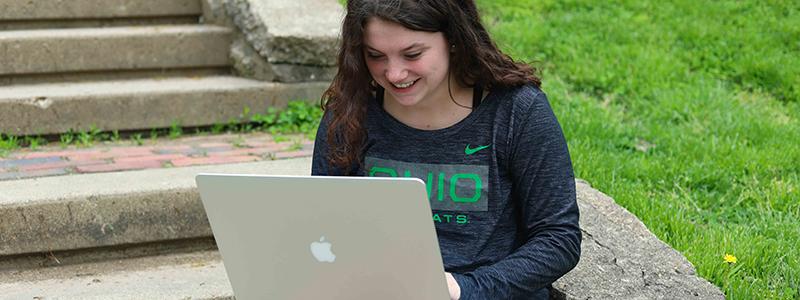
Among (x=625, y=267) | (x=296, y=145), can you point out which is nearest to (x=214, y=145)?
(x=296, y=145)

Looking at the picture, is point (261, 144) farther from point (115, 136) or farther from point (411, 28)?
point (411, 28)

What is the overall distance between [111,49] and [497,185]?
2807mm

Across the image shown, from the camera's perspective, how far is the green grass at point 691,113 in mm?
3215

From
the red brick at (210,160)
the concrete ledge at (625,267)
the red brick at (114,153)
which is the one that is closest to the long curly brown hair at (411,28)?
the concrete ledge at (625,267)

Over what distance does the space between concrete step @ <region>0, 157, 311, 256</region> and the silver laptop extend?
1.20 m

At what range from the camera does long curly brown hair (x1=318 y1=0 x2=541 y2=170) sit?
219 cm

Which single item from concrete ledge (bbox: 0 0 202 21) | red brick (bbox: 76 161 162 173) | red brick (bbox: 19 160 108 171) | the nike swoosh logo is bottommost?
red brick (bbox: 19 160 108 171)

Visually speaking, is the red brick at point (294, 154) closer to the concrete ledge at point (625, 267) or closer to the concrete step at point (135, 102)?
the concrete step at point (135, 102)

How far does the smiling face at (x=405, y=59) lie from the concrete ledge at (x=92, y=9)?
9.96 ft

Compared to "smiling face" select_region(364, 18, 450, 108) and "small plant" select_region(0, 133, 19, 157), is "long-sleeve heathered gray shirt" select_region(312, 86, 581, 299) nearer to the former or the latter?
"smiling face" select_region(364, 18, 450, 108)

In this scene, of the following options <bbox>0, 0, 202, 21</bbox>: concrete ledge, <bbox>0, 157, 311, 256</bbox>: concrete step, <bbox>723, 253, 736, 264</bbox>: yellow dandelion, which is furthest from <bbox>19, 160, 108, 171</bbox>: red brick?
<bbox>723, 253, 736, 264</bbox>: yellow dandelion

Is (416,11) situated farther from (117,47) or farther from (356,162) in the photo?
(117,47)

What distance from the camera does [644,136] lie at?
4219 millimetres

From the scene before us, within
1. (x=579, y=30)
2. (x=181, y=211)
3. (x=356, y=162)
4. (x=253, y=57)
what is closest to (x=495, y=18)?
(x=579, y=30)
